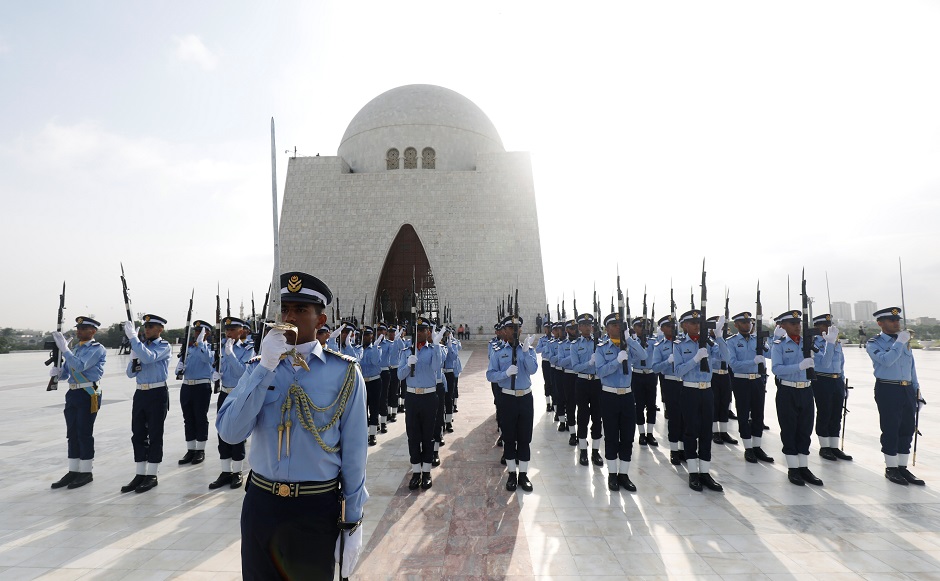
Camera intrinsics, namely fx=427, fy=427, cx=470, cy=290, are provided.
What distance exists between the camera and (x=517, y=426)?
5.55 m

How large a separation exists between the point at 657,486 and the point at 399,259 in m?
27.4

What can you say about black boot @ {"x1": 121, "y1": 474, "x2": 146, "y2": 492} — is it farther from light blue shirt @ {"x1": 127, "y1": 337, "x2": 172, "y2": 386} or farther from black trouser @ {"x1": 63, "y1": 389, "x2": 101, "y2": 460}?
light blue shirt @ {"x1": 127, "y1": 337, "x2": 172, "y2": 386}

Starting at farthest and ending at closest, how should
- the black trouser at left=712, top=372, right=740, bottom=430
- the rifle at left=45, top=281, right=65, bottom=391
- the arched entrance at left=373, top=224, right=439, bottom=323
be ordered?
the arched entrance at left=373, top=224, right=439, bottom=323, the black trouser at left=712, top=372, right=740, bottom=430, the rifle at left=45, top=281, right=65, bottom=391

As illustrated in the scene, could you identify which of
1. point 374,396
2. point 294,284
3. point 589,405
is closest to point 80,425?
point 374,396

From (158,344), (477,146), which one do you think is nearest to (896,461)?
(158,344)

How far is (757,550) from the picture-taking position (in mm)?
3766

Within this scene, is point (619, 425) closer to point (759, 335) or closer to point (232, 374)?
point (759, 335)

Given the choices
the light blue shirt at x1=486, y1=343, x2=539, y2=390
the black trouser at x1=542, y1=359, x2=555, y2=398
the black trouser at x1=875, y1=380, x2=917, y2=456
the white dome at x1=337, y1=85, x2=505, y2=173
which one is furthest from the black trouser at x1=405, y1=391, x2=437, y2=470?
the white dome at x1=337, y1=85, x2=505, y2=173

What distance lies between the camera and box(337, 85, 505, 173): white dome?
32.2 metres

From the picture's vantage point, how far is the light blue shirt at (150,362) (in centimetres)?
546

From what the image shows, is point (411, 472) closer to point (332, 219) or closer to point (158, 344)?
point (158, 344)

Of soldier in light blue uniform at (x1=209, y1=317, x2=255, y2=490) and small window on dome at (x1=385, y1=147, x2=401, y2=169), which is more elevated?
small window on dome at (x1=385, y1=147, x2=401, y2=169)

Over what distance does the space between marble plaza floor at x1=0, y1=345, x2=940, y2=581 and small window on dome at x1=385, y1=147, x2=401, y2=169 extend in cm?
2804

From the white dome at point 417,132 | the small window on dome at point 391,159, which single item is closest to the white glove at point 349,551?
the white dome at point 417,132
